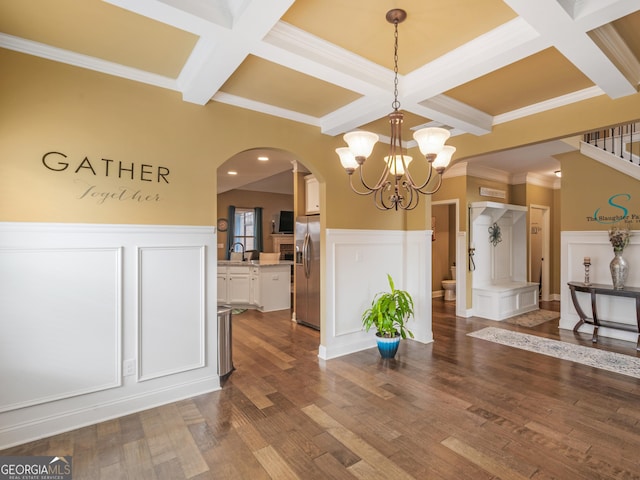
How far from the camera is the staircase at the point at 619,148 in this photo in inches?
180

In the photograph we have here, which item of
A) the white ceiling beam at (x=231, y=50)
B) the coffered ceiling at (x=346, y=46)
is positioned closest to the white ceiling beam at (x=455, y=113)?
the coffered ceiling at (x=346, y=46)

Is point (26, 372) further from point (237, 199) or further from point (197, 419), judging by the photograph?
point (237, 199)

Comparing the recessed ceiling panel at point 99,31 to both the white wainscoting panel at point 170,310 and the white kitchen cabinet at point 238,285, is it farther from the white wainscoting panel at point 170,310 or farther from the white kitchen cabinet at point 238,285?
the white kitchen cabinet at point 238,285

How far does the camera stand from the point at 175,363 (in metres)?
2.84

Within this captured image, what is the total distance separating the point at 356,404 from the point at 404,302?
1449mm

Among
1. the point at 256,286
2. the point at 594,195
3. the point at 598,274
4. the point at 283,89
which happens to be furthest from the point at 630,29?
the point at 256,286

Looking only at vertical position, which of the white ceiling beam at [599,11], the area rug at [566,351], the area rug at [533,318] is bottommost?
the area rug at [566,351]

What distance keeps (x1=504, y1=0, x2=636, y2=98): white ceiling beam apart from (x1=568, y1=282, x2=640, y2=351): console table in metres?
2.85

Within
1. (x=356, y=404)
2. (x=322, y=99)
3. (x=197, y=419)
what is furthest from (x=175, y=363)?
(x=322, y=99)

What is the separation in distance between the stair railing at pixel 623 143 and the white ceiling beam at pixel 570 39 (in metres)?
2.68

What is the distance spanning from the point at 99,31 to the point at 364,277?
336 cm

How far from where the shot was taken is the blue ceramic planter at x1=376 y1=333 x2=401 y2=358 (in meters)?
3.72

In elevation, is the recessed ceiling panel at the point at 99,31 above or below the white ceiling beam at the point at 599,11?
above

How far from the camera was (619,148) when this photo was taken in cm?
473
